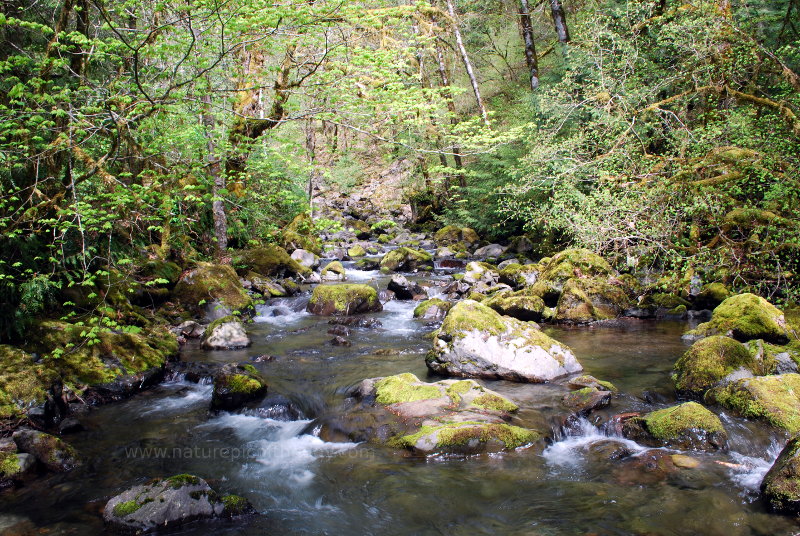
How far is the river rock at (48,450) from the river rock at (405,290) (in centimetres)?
993

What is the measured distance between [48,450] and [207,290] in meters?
7.16

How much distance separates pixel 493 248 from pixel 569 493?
650 inches

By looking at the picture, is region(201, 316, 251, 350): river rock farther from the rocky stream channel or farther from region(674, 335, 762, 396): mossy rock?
region(674, 335, 762, 396): mossy rock

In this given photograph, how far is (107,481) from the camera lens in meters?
5.57

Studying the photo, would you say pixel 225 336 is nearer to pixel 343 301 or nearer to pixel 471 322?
pixel 343 301

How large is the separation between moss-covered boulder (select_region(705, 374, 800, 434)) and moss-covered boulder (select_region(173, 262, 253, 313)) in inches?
401

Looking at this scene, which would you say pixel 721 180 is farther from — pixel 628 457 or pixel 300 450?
pixel 300 450

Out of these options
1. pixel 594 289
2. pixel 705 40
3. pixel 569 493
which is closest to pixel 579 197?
pixel 594 289

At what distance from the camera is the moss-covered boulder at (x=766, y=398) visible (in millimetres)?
5879

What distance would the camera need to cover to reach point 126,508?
465cm

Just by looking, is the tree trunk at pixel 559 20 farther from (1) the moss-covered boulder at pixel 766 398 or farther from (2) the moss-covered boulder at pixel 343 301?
(1) the moss-covered boulder at pixel 766 398

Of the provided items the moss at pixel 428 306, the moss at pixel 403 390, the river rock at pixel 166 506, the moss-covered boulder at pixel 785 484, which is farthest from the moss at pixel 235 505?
the moss at pixel 428 306

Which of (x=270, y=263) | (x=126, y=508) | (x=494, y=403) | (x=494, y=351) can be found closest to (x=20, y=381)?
(x=126, y=508)

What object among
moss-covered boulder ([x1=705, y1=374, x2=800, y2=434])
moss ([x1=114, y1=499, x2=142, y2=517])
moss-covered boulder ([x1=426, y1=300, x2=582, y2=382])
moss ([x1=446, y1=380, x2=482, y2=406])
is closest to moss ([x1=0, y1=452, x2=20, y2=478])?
moss ([x1=114, y1=499, x2=142, y2=517])
